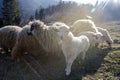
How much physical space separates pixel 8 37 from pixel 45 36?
2.38 meters

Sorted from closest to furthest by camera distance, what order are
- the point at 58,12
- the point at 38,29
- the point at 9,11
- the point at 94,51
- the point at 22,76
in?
the point at 22,76 → the point at 38,29 → the point at 94,51 → the point at 9,11 → the point at 58,12

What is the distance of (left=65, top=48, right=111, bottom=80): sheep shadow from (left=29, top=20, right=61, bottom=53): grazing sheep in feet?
3.90

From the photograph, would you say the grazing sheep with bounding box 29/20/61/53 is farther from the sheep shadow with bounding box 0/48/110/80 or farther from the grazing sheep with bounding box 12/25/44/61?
the sheep shadow with bounding box 0/48/110/80

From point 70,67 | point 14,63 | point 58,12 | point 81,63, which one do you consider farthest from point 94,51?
point 58,12

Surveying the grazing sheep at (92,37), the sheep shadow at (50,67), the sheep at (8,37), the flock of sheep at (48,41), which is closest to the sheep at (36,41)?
the flock of sheep at (48,41)

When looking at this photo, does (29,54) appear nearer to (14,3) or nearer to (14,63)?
(14,63)

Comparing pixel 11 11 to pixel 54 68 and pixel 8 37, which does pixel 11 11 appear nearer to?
pixel 8 37

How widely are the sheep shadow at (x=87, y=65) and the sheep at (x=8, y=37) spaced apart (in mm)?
3227

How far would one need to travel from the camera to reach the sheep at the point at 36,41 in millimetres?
11297

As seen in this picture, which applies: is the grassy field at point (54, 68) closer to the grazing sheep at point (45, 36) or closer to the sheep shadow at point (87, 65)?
the sheep shadow at point (87, 65)

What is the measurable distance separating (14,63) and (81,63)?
2.97 m

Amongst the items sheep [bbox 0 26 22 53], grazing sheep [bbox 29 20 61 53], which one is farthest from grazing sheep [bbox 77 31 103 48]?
sheep [bbox 0 26 22 53]

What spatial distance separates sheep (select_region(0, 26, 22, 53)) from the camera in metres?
12.9

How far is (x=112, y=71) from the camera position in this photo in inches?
450
